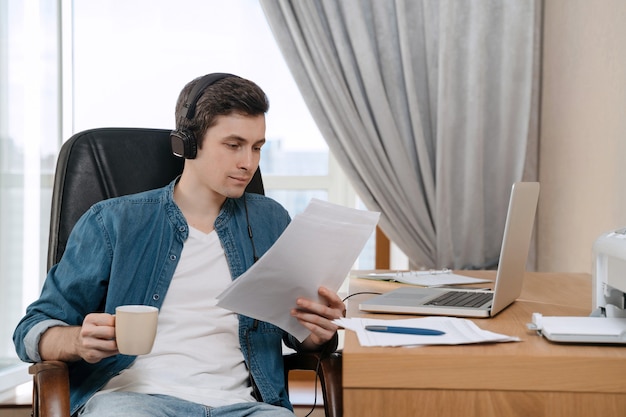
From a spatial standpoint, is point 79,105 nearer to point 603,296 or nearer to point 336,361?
point 336,361

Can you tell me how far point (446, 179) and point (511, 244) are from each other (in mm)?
1382

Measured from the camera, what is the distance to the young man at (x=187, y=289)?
1.32 meters

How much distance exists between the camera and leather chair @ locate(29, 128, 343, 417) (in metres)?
1.54

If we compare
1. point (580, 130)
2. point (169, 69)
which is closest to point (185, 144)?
point (580, 130)

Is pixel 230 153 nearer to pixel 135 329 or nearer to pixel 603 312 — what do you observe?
pixel 135 329

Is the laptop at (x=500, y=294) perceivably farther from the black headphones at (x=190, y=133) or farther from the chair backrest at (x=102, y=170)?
the chair backrest at (x=102, y=170)

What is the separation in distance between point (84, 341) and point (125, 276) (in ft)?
0.81

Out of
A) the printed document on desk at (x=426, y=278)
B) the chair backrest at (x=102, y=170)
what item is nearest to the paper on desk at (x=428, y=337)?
the printed document on desk at (x=426, y=278)

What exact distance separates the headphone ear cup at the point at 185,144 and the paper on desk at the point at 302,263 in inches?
15.1

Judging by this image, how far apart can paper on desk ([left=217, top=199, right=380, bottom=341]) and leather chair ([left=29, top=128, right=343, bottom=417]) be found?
6.2 inches

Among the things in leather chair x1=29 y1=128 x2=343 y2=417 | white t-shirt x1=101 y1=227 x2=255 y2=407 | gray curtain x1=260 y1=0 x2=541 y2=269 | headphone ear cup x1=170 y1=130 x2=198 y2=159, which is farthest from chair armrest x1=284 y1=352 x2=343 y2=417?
gray curtain x1=260 y1=0 x2=541 y2=269

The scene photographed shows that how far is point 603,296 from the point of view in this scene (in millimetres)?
1278

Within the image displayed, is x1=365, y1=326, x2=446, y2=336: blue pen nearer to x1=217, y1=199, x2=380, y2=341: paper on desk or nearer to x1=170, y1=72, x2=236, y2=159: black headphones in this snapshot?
x1=217, y1=199, x2=380, y2=341: paper on desk

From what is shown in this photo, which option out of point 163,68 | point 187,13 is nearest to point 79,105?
point 163,68
